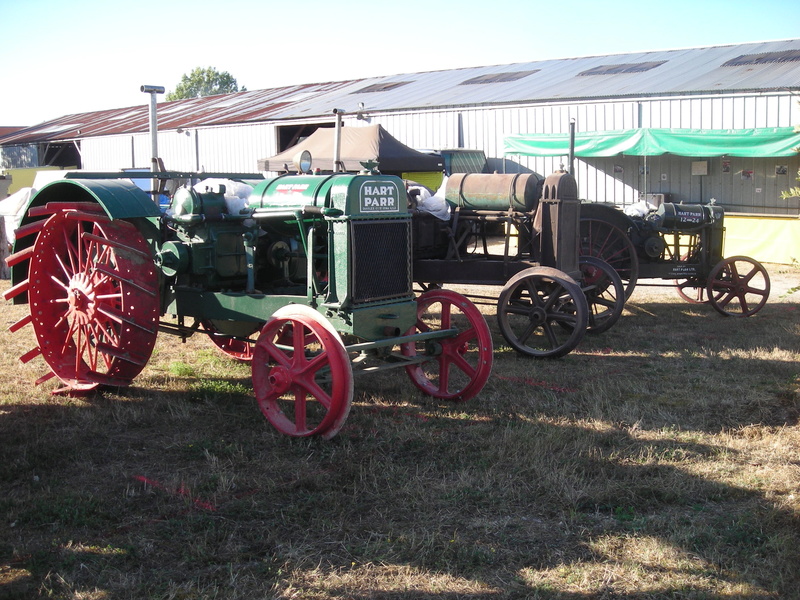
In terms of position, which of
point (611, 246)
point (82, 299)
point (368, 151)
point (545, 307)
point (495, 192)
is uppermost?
point (368, 151)

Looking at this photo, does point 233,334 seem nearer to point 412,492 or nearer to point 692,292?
point 412,492

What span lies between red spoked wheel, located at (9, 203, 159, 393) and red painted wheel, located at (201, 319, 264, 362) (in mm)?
637

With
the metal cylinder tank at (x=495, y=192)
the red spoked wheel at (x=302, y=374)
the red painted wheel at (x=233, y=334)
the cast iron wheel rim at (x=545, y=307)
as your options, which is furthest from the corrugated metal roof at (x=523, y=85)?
the red spoked wheel at (x=302, y=374)

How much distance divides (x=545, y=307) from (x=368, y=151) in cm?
846

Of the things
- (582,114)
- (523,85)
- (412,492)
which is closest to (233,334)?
(412,492)

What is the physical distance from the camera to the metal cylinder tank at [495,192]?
6.95 meters

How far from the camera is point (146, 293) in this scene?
475cm

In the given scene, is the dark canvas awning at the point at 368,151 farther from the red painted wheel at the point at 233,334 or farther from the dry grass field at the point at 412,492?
the dry grass field at the point at 412,492

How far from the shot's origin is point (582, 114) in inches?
623

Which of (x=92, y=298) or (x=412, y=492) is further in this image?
(x=92, y=298)

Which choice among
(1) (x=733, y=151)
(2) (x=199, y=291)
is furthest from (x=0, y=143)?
(2) (x=199, y=291)

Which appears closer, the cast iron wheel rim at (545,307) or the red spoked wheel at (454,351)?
the red spoked wheel at (454,351)

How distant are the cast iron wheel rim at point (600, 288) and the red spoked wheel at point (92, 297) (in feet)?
13.0

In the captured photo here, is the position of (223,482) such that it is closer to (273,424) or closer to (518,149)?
(273,424)
